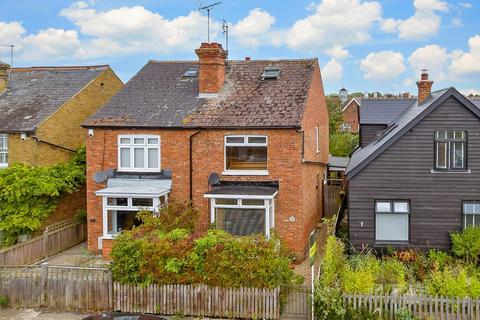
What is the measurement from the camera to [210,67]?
2506 cm

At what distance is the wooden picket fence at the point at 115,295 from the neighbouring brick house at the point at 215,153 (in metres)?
5.97

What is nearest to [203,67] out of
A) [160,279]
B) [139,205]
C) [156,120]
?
[156,120]

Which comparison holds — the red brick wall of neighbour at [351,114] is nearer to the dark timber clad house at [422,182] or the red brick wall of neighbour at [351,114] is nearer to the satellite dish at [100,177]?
the dark timber clad house at [422,182]

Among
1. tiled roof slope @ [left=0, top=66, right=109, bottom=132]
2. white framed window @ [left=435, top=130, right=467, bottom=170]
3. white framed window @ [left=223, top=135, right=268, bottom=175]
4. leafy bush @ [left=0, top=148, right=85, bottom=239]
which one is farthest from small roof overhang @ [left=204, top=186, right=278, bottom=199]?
tiled roof slope @ [left=0, top=66, right=109, bottom=132]

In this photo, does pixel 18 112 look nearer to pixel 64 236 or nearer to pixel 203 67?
pixel 64 236

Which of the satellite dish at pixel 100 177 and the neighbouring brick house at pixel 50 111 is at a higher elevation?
the neighbouring brick house at pixel 50 111

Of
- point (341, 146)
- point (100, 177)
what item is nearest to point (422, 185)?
point (100, 177)

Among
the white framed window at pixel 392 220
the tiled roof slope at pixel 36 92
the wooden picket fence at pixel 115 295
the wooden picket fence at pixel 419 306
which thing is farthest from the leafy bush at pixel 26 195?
the wooden picket fence at pixel 419 306

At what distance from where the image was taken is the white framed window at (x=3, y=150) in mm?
26750

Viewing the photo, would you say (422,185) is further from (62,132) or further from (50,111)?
(50,111)

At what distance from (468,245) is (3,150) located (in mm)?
22176

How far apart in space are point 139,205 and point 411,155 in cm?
1168

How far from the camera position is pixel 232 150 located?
75.4 ft

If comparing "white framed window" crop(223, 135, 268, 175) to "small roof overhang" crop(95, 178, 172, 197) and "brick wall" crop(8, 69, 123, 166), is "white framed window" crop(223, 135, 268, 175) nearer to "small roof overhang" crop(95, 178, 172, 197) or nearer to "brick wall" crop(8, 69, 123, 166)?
"small roof overhang" crop(95, 178, 172, 197)
